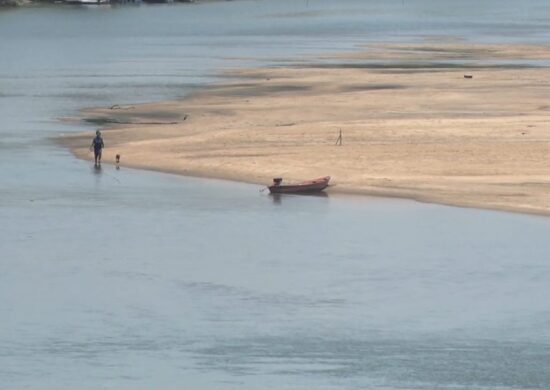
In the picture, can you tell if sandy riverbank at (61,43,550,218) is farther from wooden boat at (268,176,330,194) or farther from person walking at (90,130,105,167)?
person walking at (90,130,105,167)

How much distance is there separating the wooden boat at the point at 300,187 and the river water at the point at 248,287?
0.63 meters

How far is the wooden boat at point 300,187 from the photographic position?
45375mm

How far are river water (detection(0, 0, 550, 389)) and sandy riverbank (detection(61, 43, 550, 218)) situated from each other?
1.50 metres

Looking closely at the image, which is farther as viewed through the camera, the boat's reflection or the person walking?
the person walking

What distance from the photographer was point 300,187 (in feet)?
149

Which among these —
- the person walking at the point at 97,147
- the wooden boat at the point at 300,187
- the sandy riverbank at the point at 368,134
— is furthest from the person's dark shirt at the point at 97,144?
the wooden boat at the point at 300,187

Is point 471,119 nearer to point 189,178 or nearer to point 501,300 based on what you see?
point 189,178

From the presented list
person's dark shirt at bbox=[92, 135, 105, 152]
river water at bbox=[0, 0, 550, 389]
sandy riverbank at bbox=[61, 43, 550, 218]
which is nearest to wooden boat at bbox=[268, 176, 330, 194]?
river water at bbox=[0, 0, 550, 389]

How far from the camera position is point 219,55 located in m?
103

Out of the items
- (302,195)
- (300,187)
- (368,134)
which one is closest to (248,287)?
(300,187)

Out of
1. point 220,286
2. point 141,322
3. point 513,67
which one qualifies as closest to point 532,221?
point 220,286

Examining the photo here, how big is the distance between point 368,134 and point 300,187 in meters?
8.90

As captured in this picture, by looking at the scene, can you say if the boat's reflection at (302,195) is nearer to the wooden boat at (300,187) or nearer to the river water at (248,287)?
the wooden boat at (300,187)

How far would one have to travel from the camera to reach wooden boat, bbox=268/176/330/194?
149 ft
